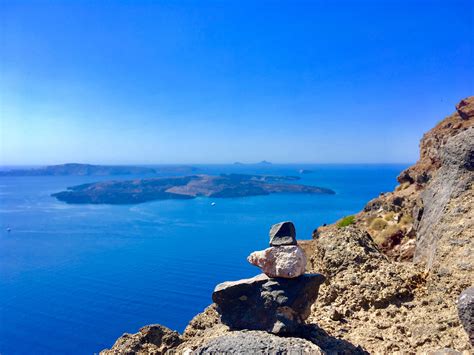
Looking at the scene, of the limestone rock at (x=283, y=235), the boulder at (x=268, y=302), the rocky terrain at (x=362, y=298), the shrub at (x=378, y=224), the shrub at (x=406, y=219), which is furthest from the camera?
the shrub at (x=378, y=224)

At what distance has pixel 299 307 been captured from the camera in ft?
32.0

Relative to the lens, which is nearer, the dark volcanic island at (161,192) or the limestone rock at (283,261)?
the limestone rock at (283,261)

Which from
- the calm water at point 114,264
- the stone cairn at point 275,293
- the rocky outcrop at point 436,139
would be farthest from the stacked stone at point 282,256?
the calm water at point 114,264

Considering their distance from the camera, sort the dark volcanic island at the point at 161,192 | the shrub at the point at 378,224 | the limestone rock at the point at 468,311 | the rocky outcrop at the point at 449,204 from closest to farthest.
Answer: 1. the limestone rock at the point at 468,311
2. the rocky outcrop at the point at 449,204
3. the shrub at the point at 378,224
4. the dark volcanic island at the point at 161,192

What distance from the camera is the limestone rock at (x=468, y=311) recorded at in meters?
7.90

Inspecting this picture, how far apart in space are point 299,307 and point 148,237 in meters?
88.1

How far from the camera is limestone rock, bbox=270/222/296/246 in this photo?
10.1 m

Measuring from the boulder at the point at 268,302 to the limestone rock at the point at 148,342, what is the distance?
2790 millimetres

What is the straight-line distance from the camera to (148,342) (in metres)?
12.0

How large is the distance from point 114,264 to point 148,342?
65898 mm

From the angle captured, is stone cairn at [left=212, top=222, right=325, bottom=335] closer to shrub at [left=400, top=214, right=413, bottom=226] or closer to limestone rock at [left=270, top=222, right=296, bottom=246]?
limestone rock at [left=270, top=222, right=296, bottom=246]

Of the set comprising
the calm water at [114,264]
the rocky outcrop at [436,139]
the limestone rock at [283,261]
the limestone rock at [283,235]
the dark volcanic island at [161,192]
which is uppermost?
the rocky outcrop at [436,139]

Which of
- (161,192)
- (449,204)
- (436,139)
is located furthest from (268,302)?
(161,192)

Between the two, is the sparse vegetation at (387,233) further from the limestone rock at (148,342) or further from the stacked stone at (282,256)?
the limestone rock at (148,342)
